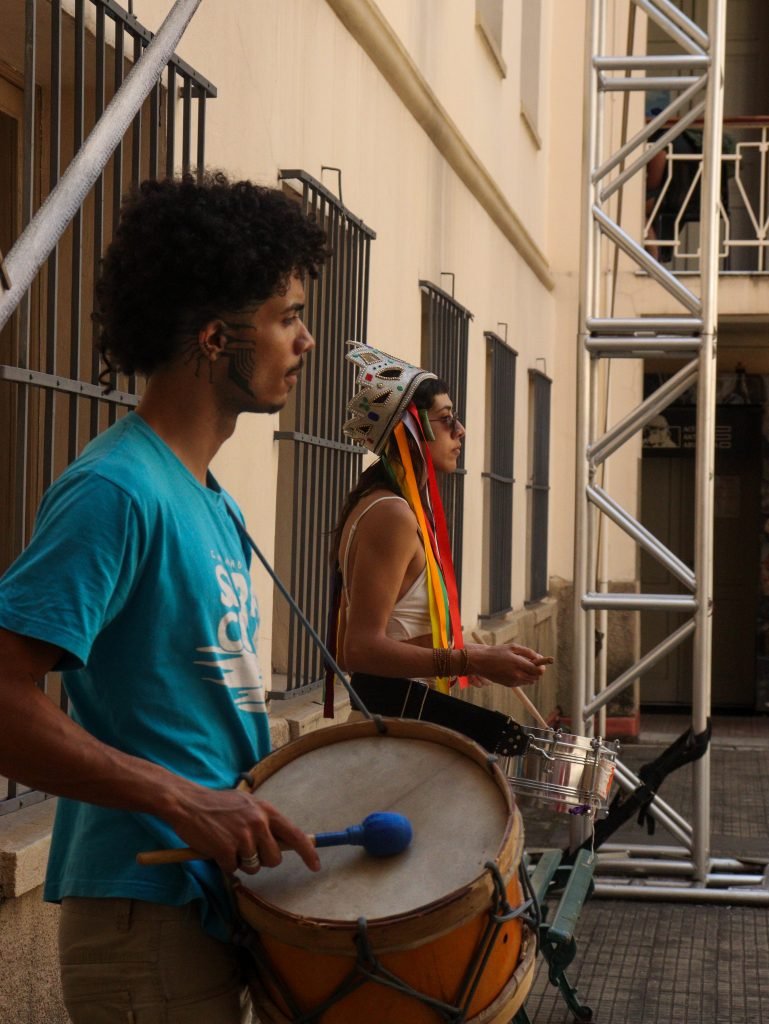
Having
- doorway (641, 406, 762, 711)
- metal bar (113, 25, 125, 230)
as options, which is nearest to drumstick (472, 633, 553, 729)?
metal bar (113, 25, 125, 230)

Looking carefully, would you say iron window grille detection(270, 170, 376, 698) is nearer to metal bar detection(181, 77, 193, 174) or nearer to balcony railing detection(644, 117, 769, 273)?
metal bar detection(181, 77, 193, 174)

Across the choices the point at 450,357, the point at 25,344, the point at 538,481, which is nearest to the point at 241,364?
the point at 25,344

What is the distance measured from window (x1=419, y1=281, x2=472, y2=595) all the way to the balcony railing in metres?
4.62

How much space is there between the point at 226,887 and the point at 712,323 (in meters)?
5.54

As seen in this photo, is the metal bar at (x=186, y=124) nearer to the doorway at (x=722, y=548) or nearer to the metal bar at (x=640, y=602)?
the metal bar at (x=640, y=602)

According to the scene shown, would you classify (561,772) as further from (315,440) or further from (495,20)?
(495,20)

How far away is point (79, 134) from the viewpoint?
3.85m

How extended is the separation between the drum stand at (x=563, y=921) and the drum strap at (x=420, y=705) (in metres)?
0.73

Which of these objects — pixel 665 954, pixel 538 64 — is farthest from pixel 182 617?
pixel 538 64

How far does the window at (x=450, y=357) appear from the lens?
28.2 ft

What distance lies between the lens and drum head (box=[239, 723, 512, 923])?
2020mm

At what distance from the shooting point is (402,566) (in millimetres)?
3910

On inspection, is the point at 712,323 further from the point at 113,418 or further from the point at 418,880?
the point at 418,880

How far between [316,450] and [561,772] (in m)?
2.17
